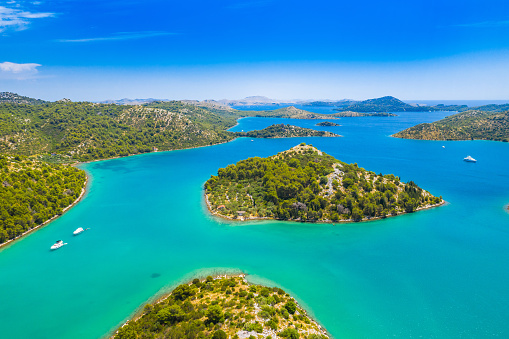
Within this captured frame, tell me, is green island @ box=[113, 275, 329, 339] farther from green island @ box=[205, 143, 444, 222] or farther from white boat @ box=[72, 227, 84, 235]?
white boat @ box=[72, 227, 84, 235]

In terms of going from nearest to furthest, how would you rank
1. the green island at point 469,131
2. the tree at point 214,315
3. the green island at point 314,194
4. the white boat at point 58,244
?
the tree at point 214,315
the white boat at point 58,244
the green island at point 314,194
the green island at point 469,131

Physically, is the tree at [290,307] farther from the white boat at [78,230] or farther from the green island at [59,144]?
A: the green island at [59,144]

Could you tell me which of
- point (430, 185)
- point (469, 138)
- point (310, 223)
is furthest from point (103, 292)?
point (469, 138)

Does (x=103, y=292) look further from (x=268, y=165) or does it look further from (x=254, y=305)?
(x=268, y=165)

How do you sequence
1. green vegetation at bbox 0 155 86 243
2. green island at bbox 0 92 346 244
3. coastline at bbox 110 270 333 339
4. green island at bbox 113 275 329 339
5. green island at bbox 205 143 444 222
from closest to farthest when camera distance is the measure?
green island at bbox 113 275 329 339 < coastline at bbox 110 270 333 339 < green vegetation at bbox 0 155 86 243 < green island at bbox 0 92 346 244 < green island at bbox 205 143 444 222

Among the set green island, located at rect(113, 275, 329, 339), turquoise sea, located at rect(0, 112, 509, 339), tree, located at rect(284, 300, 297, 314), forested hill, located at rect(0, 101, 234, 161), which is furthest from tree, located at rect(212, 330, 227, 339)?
forested hill, located at rect(0, 101, 234, 161)

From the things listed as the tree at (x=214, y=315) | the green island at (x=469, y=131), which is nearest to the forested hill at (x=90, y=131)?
the tree at (x=214, y=315)
